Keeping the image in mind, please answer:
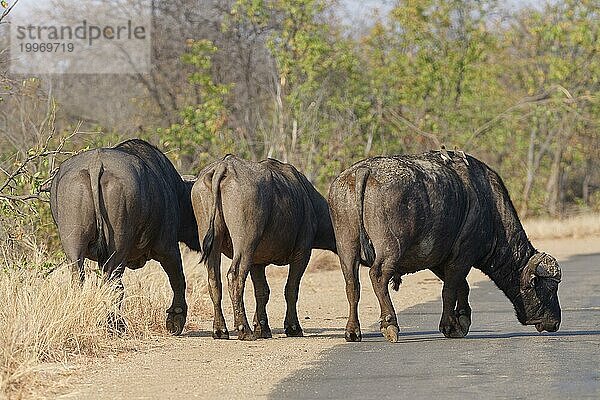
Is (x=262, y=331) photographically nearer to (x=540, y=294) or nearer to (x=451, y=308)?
(x=451, y=308)

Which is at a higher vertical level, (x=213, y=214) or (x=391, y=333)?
(x=213, y=214)

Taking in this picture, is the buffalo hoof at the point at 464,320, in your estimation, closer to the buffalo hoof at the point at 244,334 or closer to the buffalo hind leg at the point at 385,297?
the buffalo hind leg at the point at 385,297

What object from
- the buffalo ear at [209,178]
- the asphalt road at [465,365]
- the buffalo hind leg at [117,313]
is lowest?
the asphalt road at [465,365]

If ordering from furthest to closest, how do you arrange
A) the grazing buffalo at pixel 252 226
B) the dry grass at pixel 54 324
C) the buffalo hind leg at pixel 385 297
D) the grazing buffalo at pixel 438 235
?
the grazing buffalo at pixel 252 226 < the grazing buffalo at pixel 438 235 < the buffalo hind leg at pixel 385 297 < the dry grass at pixel 54 324

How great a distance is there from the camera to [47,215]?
16.9m

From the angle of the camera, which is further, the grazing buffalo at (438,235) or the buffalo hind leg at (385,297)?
the grazing buffalo at (438,235)

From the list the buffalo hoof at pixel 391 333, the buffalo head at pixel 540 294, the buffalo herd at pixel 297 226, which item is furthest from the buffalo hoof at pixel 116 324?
the buffalo head at pixel 540 294

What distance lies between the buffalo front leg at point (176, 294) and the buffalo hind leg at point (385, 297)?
2.19m

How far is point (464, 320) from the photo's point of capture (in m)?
11.9

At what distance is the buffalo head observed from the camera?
39.7 feet

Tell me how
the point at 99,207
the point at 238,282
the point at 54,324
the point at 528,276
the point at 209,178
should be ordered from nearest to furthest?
1. the point at 54,324
2. the point at 99,207
3. the point at 238,282
4. the point at 209,178
5. the point at 528,276

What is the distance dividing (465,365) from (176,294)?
12.7 ft

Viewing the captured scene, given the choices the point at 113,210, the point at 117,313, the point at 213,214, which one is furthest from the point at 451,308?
the point at 113,210

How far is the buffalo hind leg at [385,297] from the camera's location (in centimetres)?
1135
